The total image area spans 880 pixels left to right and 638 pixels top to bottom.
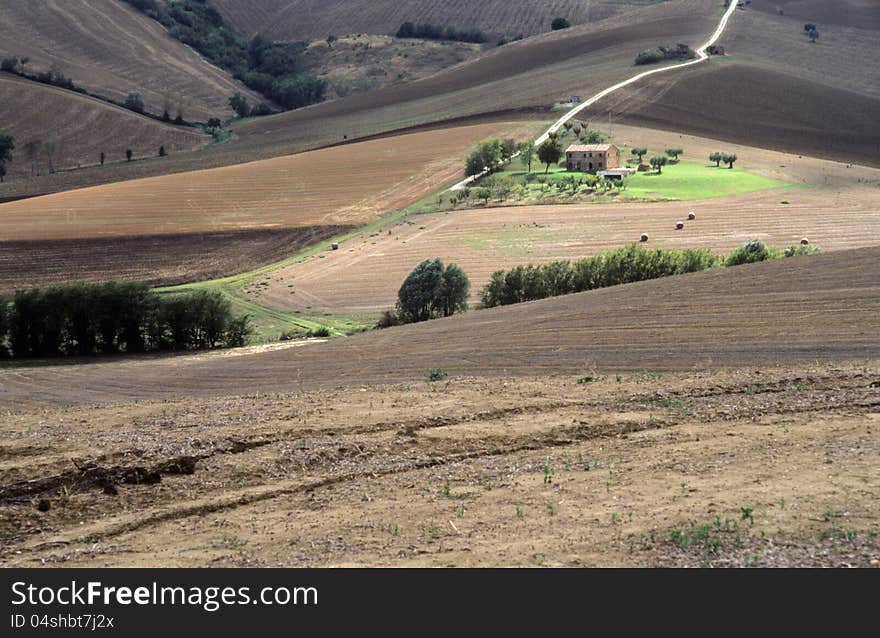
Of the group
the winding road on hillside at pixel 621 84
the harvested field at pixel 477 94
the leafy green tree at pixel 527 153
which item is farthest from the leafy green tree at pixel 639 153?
the harvested field at pixel 477 94

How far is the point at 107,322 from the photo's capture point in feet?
158

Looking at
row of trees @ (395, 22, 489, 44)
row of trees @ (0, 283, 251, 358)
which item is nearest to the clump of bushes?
row of trees @ (395, 22, 489, 44)

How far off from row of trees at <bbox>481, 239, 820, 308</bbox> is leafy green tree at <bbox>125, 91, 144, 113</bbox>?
95.8 meters

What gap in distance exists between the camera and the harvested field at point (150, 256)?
68188mm

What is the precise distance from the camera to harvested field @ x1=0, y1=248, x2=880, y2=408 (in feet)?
102

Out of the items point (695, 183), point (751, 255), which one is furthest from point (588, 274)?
point (695, 183)

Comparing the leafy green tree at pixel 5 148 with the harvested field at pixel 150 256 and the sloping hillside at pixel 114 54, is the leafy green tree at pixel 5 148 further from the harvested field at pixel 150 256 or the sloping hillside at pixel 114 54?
the harvested field at pixel 150 256

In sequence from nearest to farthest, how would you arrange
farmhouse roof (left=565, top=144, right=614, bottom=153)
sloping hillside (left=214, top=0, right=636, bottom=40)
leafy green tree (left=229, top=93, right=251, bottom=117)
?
farmhouse roof (left=565, top=144, right=614, bottom=153), leafy green tree (left=229, top=93, right=251, bottom=117), sloping hillside (left=214, top=0, right=636, bottom=40)

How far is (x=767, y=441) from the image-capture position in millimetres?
20984

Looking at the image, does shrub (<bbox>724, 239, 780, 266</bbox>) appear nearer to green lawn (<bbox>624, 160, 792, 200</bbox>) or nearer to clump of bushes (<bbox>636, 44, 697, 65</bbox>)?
green lawn (<bbox>624, 160, 792, 200</bbox>)

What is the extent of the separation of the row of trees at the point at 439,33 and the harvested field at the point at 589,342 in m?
147

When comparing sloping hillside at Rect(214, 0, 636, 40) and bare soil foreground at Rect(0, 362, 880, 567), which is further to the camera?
sloping hillside at Rect(214, 0, 636, 40)

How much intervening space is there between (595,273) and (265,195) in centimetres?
4336

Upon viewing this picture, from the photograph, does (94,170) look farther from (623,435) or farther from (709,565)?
(709,565)
